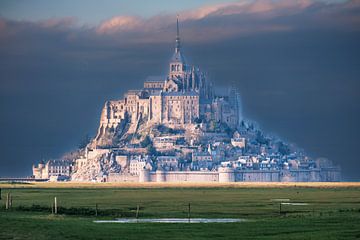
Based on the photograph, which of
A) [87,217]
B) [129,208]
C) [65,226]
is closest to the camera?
[65,226]

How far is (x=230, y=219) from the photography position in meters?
76.8

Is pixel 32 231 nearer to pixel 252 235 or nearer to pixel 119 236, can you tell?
pixel 119 236

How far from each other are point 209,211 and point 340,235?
95.7 ft

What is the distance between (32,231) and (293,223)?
17.5 m

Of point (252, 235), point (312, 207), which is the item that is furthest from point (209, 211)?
point (252, 235)

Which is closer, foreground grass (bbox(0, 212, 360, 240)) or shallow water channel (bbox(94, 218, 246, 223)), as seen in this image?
foreground grass (bbox(0, 212, 360, 240))

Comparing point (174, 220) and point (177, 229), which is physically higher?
point (174, 220)

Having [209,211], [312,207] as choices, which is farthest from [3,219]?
[312,207]

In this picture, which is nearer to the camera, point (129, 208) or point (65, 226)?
point (65, 226)

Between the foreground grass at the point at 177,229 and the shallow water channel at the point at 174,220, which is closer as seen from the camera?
the foreground grass at the point at 177,229

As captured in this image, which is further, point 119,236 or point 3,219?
point 3,219

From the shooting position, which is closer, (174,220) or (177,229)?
(177,229)

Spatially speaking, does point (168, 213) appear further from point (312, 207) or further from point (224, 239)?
point (224, 239)

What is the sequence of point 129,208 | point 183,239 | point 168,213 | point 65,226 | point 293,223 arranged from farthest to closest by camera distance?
point 129,208, point 168,213, point 293,223, point 65,226, point 183,239
